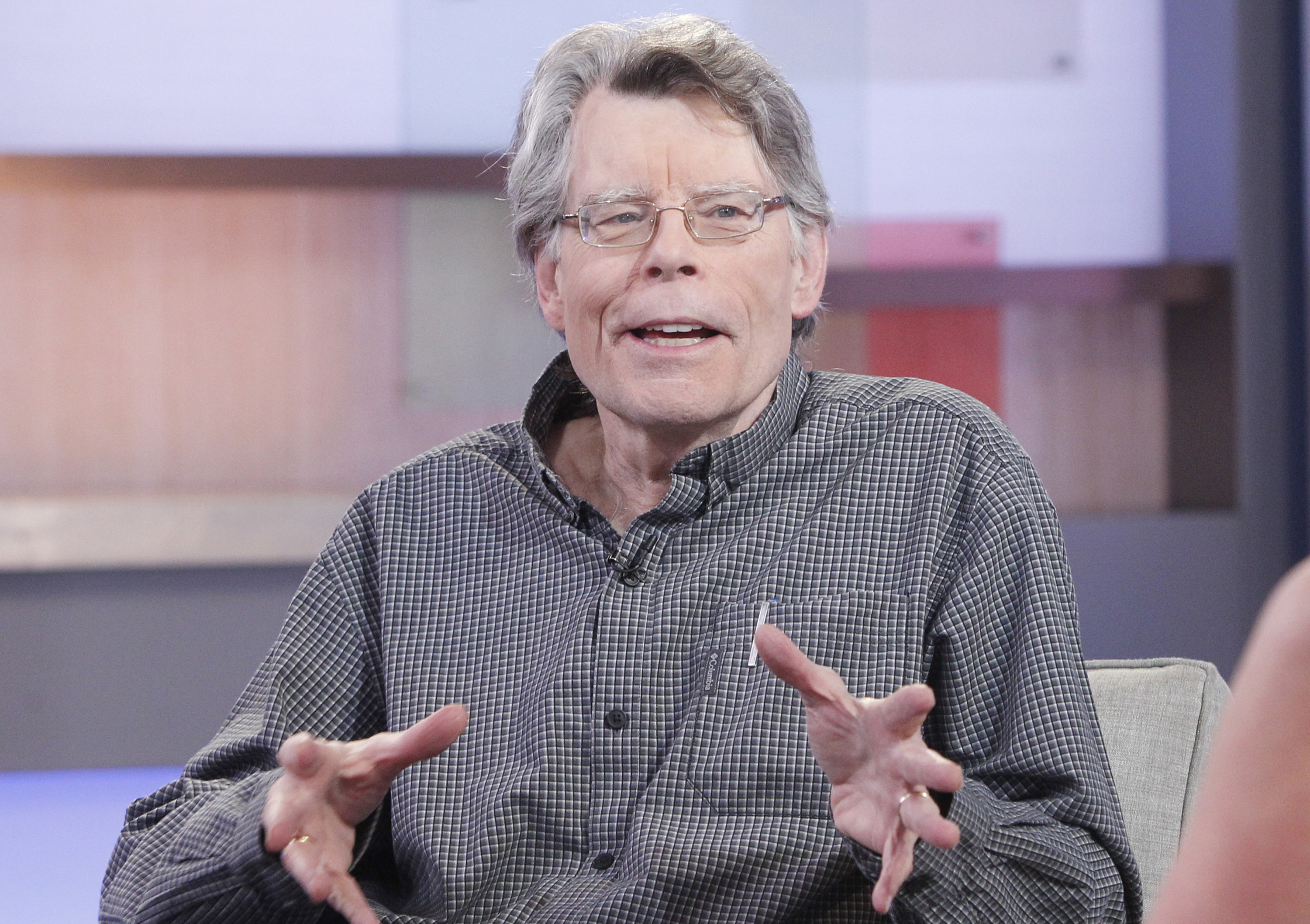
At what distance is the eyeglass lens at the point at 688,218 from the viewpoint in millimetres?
1313

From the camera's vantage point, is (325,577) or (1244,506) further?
(1244,506)

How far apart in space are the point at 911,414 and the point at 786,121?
12.7 inches

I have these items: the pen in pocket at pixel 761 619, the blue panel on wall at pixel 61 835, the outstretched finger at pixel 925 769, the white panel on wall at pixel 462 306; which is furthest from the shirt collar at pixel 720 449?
the white panel on wall at pixel 462 306

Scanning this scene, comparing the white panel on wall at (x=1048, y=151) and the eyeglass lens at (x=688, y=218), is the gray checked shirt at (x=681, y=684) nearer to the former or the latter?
the eyeglass lens at (x=688, y=218)

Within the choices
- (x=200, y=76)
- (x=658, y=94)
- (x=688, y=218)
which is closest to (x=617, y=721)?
(x=688, y=218)

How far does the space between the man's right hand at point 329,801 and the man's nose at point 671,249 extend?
0.50 metres

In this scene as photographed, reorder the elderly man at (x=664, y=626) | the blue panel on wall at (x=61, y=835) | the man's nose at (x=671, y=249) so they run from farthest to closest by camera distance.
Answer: the blue panel on wall at (x=61, y=835) < the man's nose at (x=671, y=249) < the elderly man at (x=664, y=626)

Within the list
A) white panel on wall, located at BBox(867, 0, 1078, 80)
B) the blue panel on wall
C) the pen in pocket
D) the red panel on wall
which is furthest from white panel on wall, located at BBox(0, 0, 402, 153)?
the pen in pocket

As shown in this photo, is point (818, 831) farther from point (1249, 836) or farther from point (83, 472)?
point (83, 472)

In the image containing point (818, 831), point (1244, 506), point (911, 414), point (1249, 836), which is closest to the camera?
point (1249, 836)

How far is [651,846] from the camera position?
3.66ft

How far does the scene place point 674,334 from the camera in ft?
4.31

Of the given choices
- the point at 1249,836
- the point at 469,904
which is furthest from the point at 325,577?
the point at 1249,836

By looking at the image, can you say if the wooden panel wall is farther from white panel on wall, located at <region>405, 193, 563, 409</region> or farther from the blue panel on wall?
the blue panel on wall
